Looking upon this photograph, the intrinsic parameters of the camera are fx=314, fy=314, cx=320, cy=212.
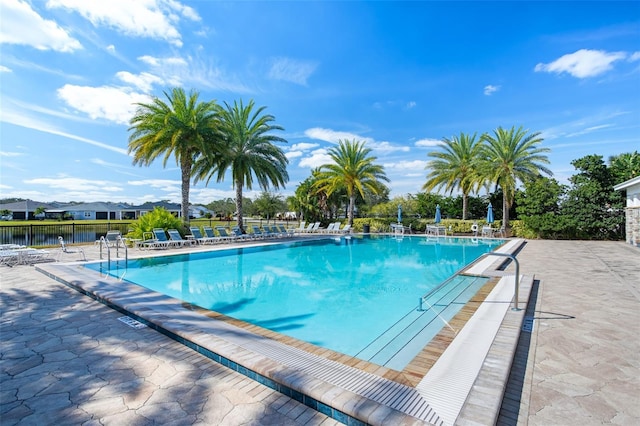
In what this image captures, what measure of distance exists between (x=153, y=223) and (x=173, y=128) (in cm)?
494

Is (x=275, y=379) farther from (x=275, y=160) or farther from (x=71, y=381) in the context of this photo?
(x=275, y=160)

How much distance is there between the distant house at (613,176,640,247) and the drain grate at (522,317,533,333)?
584 inches

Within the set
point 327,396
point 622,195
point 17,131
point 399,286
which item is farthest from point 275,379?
point 622,195

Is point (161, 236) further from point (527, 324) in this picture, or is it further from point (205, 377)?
point (527, 324)

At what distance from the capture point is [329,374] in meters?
2.95

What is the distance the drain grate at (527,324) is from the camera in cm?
429

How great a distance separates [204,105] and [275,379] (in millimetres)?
17057

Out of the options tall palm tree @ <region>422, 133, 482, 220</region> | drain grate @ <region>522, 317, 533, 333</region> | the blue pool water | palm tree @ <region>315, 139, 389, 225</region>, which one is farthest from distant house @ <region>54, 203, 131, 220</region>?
drain grate @ <region>522, 317, 533, 333</region>

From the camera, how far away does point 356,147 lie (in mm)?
24203

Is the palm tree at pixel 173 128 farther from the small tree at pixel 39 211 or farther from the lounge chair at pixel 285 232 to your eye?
the small tree at pixel 39 211

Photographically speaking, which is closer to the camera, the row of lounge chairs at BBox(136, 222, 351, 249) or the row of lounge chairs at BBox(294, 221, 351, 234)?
the row of lounge chairs at BBox(136, 222, 351, 249)

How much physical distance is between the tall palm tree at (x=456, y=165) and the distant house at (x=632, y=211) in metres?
8.54

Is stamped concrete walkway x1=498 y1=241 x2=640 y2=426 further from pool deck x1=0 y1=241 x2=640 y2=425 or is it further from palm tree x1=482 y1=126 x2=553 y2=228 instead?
palm tree x1=482 y1=126 x2=553 y2=228

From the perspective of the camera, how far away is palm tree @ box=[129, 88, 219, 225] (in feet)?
52.3
